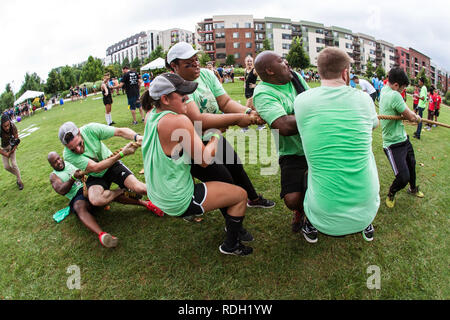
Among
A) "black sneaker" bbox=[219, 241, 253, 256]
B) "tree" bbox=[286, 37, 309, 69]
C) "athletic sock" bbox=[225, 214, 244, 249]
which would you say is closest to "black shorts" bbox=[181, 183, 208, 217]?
"athletic sock" bbox=[225, 214, 244, 249]

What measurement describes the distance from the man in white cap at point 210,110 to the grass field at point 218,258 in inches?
22.6

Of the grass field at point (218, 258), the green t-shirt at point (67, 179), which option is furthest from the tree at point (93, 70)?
the grass field at point (218, 258)

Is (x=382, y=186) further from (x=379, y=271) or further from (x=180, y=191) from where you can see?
(x=180, y=191)

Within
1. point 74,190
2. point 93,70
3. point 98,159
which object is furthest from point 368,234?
point 93,70

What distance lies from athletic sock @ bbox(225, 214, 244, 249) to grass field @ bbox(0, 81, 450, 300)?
0.21 m

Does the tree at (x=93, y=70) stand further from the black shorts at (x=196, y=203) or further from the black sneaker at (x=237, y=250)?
the black shorts at (x=196, y=203)

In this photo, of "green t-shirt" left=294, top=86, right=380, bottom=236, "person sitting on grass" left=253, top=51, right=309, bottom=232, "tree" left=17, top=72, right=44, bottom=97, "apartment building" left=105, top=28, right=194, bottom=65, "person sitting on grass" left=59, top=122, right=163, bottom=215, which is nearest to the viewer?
"green t-shirt" left=294, top=86, right=380, bottom=236

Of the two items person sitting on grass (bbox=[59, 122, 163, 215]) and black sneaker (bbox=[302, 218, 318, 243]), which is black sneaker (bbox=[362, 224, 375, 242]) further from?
person sitting on grass (bbox=[59, 122, 163, 215])

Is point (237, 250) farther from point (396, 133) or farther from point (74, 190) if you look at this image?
point (396, 133)

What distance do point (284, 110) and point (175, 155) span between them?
126cm

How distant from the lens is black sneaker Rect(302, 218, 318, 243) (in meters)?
3.29

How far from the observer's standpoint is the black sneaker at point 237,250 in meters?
3.15

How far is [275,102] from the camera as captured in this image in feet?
9.16
